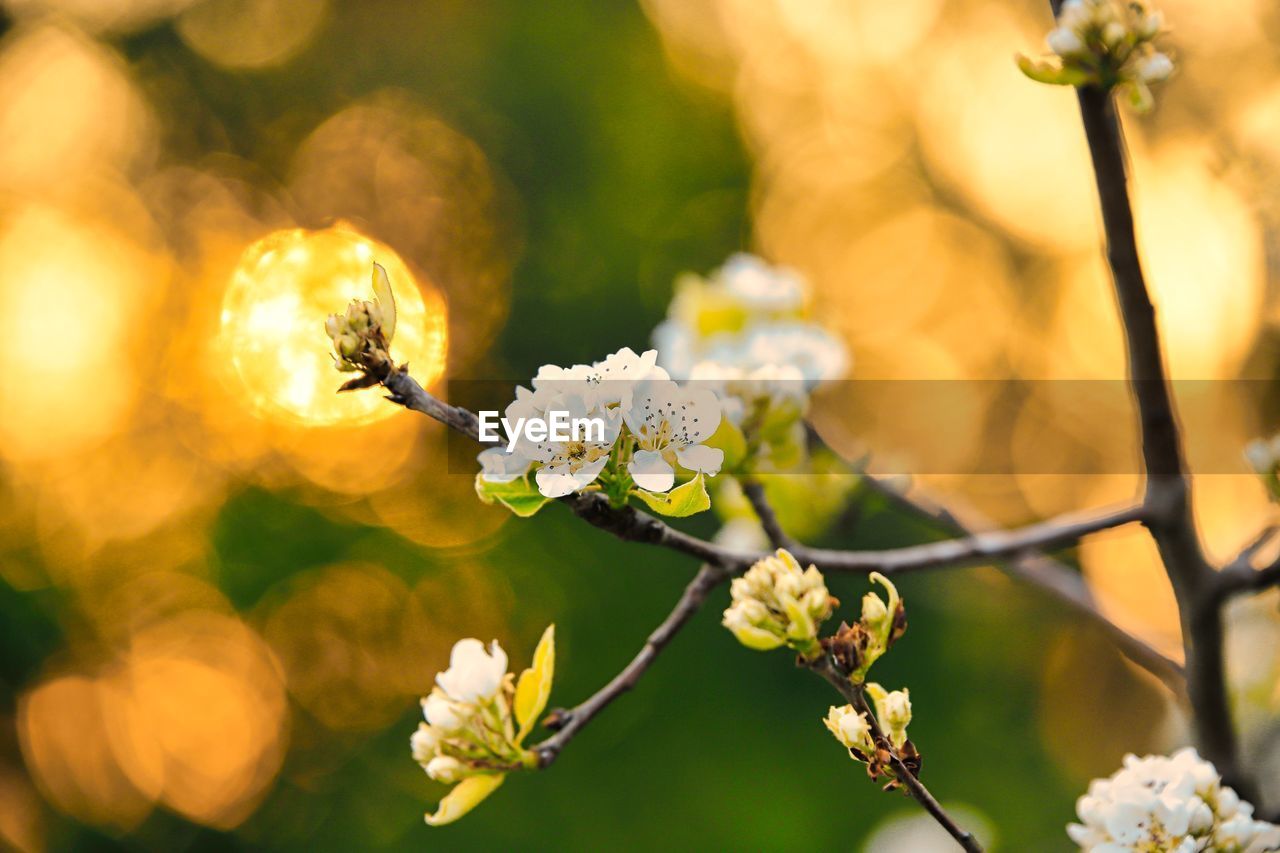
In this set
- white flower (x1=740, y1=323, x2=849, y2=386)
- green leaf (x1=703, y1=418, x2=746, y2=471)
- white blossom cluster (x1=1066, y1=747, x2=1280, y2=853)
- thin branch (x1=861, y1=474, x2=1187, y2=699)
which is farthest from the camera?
white flower (x1=740, y1=323, x2=849, y2=386)

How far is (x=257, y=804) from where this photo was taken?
5.82 m

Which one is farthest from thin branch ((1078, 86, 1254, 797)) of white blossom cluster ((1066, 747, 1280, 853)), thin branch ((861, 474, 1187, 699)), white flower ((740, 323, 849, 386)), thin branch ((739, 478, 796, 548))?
white flower ((740, 323, 849, 386))

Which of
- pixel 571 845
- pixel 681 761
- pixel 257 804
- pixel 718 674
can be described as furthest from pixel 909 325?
pixel 257 804

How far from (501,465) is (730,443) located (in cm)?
44

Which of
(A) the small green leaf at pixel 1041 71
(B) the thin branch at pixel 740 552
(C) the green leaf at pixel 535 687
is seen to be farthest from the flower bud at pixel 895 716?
(A) the small green leaf at pixel 1041 71

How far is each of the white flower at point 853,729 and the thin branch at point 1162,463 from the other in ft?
1.48

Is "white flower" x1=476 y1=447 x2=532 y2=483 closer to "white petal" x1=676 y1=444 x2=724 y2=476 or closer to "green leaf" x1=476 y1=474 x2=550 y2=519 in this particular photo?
"green leaf" x1=476 y1=474 x2=550 y2=519

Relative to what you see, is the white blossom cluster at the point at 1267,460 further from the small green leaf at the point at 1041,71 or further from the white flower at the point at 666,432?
the white flower at the point at 666,432

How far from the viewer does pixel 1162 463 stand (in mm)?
960

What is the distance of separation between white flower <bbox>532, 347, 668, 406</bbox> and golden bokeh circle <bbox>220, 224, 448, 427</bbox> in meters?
0.14

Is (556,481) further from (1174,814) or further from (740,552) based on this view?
(1174,814)

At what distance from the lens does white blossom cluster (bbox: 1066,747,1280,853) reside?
77 cm

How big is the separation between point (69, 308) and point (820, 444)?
5982 mm

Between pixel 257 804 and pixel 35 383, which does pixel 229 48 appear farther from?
pixel 257 804
